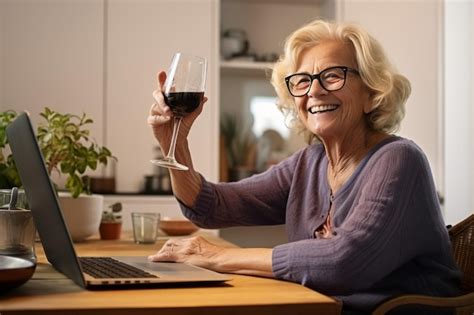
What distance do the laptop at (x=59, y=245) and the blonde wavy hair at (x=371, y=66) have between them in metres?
0.70

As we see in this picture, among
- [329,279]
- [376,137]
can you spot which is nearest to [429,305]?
[329,279]

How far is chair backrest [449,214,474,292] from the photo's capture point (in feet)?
5.45

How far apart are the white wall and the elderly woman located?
7.13 feet

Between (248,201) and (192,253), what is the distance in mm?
539

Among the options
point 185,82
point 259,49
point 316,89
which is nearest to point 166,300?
point 185,82

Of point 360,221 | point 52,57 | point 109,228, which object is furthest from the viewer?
point 52,57

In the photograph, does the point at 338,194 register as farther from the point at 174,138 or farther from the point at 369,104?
the point at 174,138

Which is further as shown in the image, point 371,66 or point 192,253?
point 371,66

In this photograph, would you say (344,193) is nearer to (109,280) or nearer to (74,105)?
(109,280)

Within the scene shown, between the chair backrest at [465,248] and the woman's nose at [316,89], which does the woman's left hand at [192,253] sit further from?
the chair backrest at [465,248]

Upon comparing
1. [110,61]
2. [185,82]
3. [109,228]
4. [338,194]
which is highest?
[110,61]

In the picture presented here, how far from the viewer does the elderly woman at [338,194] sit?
129 cm

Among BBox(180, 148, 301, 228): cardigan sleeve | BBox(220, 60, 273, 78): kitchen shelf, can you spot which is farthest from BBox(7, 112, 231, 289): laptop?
BBox(220, 60, 273, 78): kitchen shelf

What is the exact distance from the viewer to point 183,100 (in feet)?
4.92
